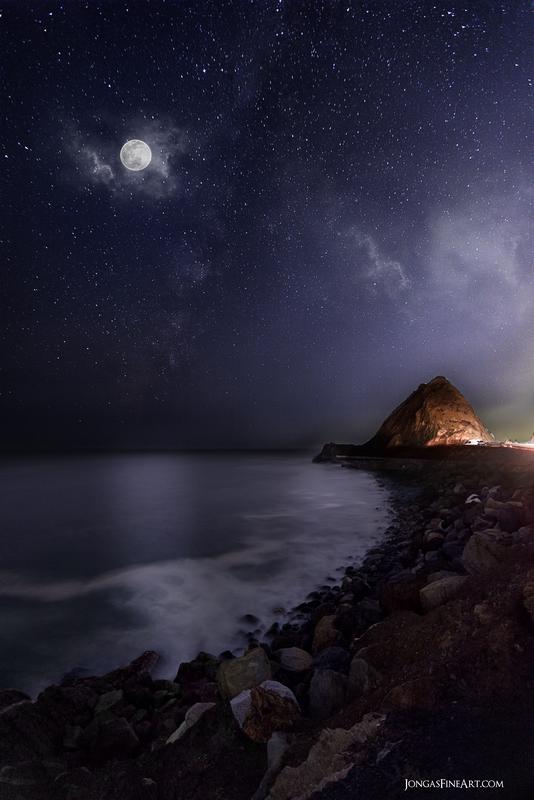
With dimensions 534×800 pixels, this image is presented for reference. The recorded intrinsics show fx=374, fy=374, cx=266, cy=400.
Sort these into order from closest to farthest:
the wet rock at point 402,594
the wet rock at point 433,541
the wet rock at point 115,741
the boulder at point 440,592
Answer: the wet rock at point 115,741 < the boulder at point 440,592 < the wet rock at point 402,594 < the wet rock at point 433,541

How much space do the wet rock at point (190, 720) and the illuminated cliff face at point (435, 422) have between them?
82.7m

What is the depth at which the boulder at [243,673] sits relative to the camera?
3.60m

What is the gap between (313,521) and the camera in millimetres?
17500

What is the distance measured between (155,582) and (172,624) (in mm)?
2838

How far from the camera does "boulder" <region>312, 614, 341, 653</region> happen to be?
15.9ft

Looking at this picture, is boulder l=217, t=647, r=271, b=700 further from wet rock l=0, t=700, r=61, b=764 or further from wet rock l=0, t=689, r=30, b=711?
wet rock l=0, t=689, r=30, b=711

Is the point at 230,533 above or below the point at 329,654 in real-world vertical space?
below

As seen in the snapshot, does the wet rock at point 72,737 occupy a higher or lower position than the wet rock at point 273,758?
lower

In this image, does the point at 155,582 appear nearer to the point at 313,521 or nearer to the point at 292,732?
the point at 292,732

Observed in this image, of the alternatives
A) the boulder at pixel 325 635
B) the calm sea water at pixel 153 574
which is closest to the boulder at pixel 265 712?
the boulder at pixel 325 635

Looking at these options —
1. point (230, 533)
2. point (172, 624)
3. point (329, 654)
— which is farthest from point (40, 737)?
point (230, 533)

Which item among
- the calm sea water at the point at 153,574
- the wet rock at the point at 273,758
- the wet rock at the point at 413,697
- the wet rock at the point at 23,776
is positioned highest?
the wet rock at the point at 413,697

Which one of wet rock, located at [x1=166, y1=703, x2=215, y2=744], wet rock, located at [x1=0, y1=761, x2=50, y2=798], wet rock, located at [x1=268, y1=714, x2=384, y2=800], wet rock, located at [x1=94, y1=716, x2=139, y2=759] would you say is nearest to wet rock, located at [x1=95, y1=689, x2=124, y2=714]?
wet rock, located at [x1=94, y1=716, x2=139, y2=759]

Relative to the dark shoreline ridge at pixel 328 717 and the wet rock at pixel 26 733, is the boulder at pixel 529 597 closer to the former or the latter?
the dark shoreline ridge at pixel 328 717
